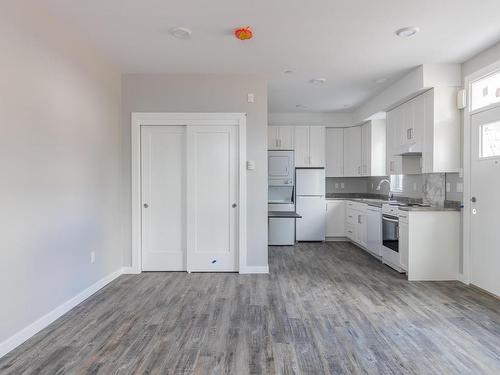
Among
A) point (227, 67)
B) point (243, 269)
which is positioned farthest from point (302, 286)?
point (227, 67)

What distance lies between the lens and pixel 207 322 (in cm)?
271

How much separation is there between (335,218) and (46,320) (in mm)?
5209

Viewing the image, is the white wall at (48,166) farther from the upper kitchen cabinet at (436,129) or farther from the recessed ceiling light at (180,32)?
the upper kitchen cabinet at (436,129)

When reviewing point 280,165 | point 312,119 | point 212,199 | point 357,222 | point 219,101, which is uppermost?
point 312,119

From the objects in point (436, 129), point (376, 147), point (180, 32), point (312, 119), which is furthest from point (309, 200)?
point (180, 32)

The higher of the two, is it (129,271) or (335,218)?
(335,218)

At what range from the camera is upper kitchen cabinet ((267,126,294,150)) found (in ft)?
21.0

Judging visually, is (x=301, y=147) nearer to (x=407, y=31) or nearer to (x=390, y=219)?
(x=390, y=219)

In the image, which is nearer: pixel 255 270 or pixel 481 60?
pixel 481 60

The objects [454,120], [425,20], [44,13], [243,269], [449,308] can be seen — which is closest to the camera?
[44,13]

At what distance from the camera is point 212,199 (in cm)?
428

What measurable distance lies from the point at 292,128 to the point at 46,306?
5070mm

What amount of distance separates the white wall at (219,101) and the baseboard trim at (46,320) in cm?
95

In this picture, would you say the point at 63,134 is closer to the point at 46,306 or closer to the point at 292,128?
the point at 46,306
